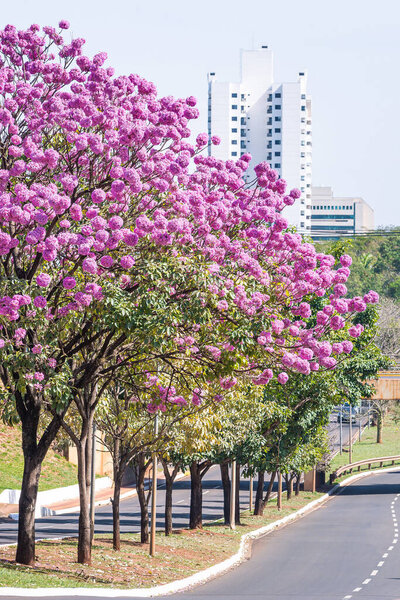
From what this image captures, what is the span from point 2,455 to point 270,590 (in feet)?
112

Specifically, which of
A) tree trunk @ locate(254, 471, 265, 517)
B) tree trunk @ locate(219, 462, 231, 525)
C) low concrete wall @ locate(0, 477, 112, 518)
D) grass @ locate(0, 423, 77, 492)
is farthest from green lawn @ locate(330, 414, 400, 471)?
tree trunk @ locate(219, 462, 231, 525)

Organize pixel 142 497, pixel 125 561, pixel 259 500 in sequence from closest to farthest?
pixel 125 561, pixel 142 497, pixel 259 500

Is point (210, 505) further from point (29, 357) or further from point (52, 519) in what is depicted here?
point (29, 357)

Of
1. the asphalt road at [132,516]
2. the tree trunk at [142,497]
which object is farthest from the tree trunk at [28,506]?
the asphalt road at [132,516]

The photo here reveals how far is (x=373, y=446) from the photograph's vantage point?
97562 mm

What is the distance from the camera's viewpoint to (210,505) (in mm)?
58406

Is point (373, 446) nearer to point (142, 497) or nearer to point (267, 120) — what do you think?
point (142, 497)

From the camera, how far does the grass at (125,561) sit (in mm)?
20328

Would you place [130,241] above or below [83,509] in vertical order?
above

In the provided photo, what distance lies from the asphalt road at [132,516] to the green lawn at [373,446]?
551 inches

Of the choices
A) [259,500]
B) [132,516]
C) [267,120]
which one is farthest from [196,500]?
[267,120]

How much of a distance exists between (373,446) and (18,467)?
49802 millimetres

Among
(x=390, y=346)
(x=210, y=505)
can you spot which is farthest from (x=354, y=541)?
(x=390, y=346)

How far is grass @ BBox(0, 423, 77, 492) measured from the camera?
52312 millimetres
